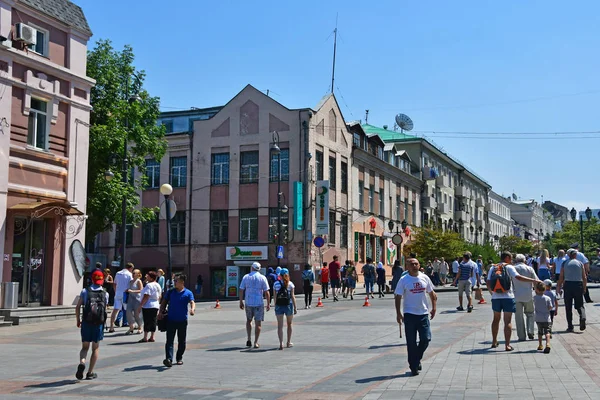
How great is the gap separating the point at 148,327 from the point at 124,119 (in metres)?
15.4

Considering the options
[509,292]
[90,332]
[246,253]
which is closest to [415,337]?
[509,292]

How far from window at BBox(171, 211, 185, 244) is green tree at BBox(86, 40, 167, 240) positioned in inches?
494

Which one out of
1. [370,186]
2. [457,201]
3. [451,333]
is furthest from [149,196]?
[457,201]

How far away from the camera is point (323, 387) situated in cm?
944

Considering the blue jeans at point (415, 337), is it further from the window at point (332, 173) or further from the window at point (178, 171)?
the window at point (178, 171)

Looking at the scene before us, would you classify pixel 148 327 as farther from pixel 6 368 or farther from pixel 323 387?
pixel 323 387

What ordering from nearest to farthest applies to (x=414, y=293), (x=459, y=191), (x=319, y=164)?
1. (x=414, y=293)
2. (x=319, y=164)
3. (x=459, y=191)

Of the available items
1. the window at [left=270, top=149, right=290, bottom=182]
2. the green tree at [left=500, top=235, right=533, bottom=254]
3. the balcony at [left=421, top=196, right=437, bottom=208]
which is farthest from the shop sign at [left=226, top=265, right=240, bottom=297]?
the green tree at [left=500, top=235, right=533, bottom=254]

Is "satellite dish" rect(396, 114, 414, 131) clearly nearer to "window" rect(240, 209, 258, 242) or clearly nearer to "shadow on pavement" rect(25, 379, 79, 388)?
"window" rect(240, 209, 258, 242)

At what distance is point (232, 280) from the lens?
41.0 metres

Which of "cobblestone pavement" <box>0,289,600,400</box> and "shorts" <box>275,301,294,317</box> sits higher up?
"shorts" <box>275,301,294,317</box>

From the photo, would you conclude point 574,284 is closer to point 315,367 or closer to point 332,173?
point 315,367

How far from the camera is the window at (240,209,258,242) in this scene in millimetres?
41844

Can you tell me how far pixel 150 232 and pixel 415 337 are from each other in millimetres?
36248
